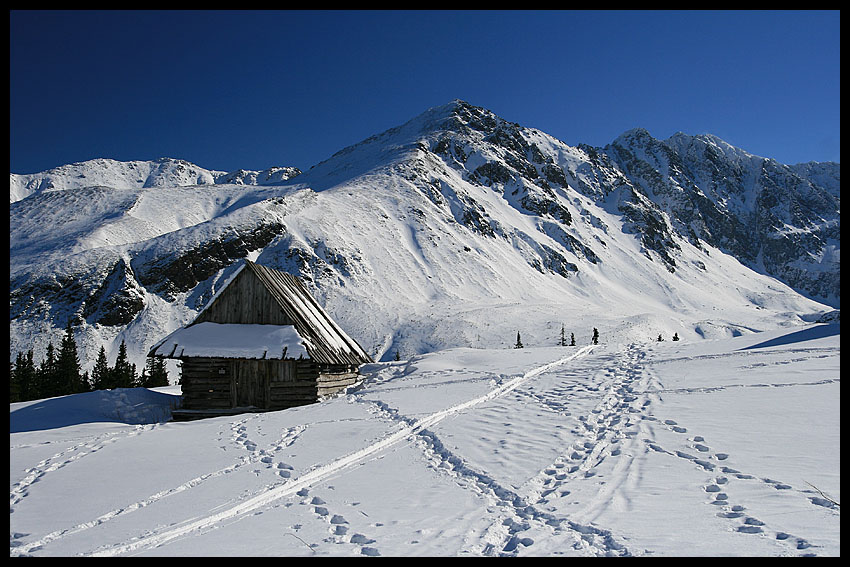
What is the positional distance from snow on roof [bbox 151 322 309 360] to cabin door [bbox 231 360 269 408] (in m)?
0.77

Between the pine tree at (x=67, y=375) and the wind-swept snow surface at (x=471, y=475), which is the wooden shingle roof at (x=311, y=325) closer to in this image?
the wind-swept snow surface at (x=471, y=475)

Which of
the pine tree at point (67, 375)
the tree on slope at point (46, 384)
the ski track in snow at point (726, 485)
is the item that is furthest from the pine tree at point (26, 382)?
the ski track in snow at point (726, 485)

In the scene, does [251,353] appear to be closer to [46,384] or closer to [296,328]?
[296,328]

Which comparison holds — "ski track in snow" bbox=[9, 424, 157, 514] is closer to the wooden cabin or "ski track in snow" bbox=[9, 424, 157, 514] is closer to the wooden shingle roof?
the wooden cabin

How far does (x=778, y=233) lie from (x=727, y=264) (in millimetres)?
59607

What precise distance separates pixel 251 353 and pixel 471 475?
11999 millimetres

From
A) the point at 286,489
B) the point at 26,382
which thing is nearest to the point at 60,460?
the point at 286,489

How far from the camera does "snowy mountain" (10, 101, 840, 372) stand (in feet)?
207

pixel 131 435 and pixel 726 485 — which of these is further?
pixel 131 435

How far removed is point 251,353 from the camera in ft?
57.8

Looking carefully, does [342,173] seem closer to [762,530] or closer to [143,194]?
[143,194]

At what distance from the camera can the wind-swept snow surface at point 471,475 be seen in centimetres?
521

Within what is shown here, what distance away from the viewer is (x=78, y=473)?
355 inches

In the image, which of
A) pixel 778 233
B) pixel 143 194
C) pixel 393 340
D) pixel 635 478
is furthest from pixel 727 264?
pixel 635 478
